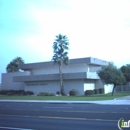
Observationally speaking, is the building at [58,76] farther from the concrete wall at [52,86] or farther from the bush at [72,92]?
the bush at [72,92]

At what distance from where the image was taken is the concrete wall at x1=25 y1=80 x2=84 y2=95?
46.8 meters

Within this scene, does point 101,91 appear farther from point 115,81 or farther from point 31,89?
point 31,89

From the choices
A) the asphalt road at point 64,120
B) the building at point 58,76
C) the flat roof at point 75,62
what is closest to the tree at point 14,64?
the building at point 58,76

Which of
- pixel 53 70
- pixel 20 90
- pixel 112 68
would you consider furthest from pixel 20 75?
pixel 112 68

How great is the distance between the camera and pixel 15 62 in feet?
251

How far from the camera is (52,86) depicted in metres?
50.2

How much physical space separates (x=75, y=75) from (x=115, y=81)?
9.03m

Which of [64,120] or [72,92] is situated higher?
[72,92]

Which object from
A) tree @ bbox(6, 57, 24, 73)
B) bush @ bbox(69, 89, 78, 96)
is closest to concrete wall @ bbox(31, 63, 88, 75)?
bush @ bbox(69, 89, 78, 96)

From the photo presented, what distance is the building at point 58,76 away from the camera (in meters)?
46.4

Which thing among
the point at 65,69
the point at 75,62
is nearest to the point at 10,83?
the point at 65,69

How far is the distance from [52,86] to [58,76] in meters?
3.89

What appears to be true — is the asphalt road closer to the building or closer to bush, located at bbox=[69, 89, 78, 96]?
bush, located at bbox=[69, 89, 78, 96]

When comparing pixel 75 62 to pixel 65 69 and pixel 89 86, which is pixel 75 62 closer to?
pixel 65 69
